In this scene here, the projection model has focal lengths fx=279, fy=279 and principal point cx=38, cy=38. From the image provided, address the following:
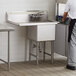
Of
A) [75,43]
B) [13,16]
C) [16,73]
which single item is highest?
[13,16]

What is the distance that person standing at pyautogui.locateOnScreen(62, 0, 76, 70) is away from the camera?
5164 millimetres

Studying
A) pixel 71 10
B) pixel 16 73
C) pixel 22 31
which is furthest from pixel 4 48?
pixel 71 10

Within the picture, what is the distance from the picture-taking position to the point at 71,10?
204 inches

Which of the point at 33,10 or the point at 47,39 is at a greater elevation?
the point at 33,10

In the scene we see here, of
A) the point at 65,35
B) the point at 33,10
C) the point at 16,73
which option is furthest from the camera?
the point at 33,10

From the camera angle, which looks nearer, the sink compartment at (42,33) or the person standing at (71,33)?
the person standing at (71,33)

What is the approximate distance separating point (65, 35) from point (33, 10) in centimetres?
94

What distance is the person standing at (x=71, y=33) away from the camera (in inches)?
203

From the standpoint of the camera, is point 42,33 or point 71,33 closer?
point 71,33

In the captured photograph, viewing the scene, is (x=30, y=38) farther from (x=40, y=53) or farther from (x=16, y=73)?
(x=16, y=73)

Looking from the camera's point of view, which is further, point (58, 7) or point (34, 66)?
point (58, 7)

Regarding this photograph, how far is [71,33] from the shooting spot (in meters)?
5.26

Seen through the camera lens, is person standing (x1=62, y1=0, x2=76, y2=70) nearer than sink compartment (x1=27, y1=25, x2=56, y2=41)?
Yes

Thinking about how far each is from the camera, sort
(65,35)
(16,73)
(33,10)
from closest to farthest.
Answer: (16,73)
(65,35)
(33,10)
